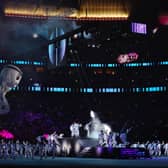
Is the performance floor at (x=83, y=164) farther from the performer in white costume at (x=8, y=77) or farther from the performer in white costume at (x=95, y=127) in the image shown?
the performer in white costume at (x=95, y=127)

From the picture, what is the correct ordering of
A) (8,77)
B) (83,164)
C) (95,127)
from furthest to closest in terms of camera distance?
(95,127), (8,77), (83,164)

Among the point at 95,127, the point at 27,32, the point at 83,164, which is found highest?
the point at 27,32

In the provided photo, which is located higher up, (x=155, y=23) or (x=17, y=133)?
(x=155, y=23)

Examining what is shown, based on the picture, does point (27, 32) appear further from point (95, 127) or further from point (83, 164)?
point (83, 164)

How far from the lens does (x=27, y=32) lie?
3334 centimetres

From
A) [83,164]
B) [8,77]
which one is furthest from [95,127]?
[83,164]

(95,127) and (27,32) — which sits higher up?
(27,32)

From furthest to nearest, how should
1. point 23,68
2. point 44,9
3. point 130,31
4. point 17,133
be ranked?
1. point 23,68
2. point 17,133
3. point 130,31
4. point 44,9

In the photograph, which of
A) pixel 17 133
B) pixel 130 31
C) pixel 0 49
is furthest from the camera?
pixel 17 133

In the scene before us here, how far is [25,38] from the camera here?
33.1 metres

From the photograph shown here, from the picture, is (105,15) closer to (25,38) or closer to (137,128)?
(25,38)

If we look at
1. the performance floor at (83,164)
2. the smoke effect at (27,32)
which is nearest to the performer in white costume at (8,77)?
the smoke effect at (27,32)

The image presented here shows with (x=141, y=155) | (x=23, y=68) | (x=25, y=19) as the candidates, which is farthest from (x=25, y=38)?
(x=23, y=68)

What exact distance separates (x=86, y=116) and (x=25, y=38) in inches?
695
